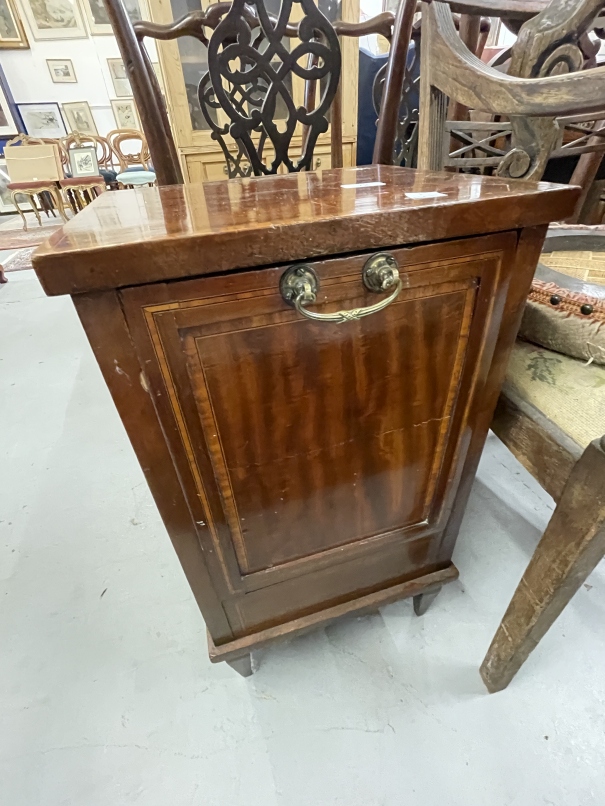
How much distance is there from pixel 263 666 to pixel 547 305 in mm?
715

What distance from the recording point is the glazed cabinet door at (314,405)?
359 mm

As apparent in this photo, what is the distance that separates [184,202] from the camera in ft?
1.55

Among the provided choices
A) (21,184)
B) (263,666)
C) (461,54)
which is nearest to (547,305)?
(461,54)

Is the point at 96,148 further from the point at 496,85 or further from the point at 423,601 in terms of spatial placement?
the point at 423,601

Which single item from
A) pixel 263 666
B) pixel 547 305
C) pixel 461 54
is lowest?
pixel 263 666

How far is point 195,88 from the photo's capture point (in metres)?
2.03

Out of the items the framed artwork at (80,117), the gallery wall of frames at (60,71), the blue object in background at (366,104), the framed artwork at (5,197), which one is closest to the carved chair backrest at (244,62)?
the blue object in background at (366,104)

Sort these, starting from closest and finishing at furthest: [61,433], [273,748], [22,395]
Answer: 1. [273,748]
2. [61,433]
3. [22,395]

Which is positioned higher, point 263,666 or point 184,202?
point 184,202

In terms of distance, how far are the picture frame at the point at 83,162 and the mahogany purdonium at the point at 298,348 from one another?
4.77 meters

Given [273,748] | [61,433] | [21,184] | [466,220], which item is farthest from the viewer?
[21,184]

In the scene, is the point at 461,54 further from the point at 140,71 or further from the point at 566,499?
the point at 566,499

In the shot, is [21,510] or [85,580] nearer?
[85,580]

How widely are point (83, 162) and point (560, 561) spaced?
17.5 ft
